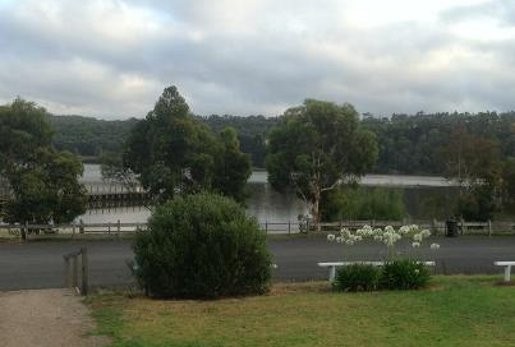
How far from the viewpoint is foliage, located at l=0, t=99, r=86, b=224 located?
34.6 m

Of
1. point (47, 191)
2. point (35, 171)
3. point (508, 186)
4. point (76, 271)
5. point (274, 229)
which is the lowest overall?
point (274, 229)

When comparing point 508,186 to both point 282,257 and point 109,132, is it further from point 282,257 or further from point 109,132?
point 109,132

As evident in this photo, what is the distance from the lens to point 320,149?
41219 mm

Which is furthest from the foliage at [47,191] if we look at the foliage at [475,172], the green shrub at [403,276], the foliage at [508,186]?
the foliage at [508,186]

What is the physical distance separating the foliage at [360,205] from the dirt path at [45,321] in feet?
96.1

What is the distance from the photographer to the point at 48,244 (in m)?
31.1

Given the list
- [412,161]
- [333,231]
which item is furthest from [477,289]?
[412,161]

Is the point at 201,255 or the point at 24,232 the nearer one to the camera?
the point at 201,255

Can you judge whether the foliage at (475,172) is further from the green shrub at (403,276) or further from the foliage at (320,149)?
the green shrub at (403,276)

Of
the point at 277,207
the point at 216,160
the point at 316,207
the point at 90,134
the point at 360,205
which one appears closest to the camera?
the point at 216,160

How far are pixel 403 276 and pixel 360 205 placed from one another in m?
30.6

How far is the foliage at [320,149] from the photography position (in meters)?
41.0

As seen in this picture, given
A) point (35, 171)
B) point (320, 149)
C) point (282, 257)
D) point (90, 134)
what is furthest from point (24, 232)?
point (90, 134)

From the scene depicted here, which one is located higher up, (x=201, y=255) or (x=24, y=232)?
(x=201, y=255)
